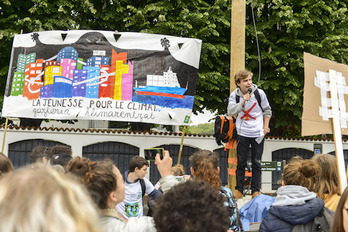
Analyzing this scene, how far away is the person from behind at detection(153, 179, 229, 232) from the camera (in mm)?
1662

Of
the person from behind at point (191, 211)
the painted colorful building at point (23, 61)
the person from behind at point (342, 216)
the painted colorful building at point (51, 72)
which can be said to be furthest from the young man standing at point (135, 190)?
the painted colorful building at point (23, 61)

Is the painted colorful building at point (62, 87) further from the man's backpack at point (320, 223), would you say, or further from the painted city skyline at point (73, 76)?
the man's backpack at point (320, 223)

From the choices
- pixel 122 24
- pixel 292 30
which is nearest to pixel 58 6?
pixel 122 24

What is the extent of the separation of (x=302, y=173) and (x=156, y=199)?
1.68 meters

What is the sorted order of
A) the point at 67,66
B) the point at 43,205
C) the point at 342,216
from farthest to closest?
the point at 67,66 < the point at 342,216 < the point at 43,205

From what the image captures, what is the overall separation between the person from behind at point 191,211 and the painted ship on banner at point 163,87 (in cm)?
803

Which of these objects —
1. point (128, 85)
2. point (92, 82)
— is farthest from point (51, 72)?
point (128, 85)

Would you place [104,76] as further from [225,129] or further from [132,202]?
[132,202]

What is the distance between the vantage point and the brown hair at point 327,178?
340cm

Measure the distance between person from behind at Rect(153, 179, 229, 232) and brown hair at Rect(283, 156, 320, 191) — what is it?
1540 mm

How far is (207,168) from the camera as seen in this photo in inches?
132

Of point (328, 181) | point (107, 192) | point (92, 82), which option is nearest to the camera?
point (107, 192)

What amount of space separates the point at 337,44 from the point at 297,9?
235 centimetres

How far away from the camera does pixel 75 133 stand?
1446 cm
